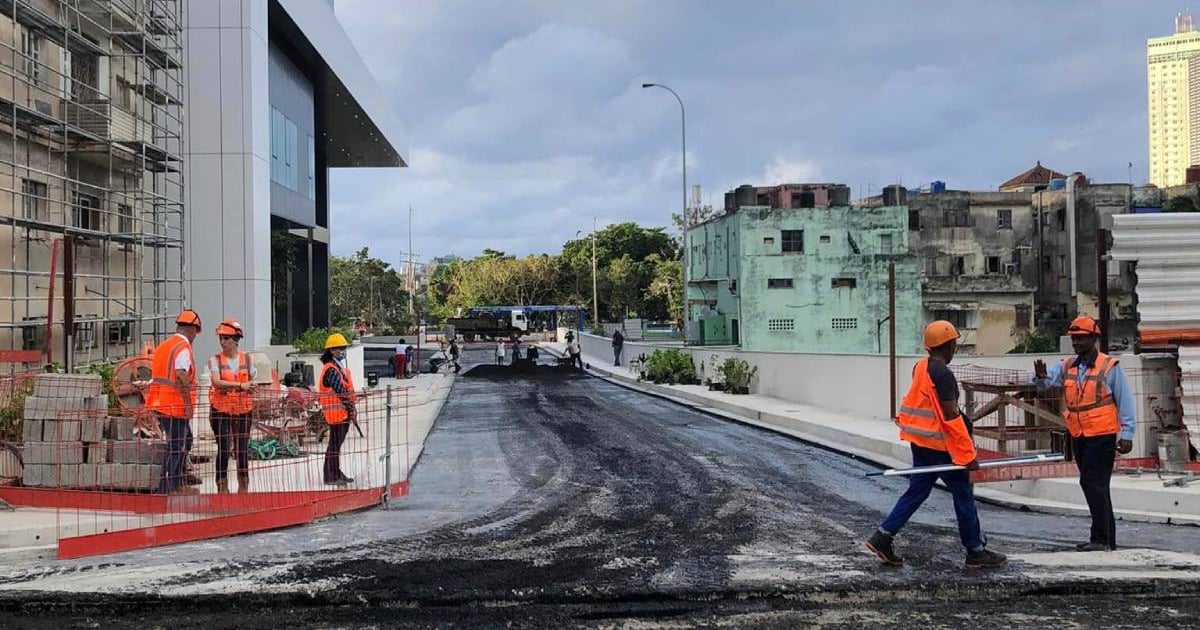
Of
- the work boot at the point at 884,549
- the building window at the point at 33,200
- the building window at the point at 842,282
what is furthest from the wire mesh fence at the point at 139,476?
the building window at the point at 842,282

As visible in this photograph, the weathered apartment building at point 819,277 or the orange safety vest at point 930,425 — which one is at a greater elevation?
the weathered apartment building at point 819,277

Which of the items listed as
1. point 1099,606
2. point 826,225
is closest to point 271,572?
point 1099,606

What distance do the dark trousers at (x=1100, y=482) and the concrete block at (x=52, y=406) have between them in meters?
7.98

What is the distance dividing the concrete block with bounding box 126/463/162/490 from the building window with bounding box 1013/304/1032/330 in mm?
58892

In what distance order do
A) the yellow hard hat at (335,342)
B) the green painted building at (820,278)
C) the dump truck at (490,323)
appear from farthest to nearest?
1. the dump truck at (490,323)
2. the green painted building at (820,278)
3. the yellow hard hat at (335,342)

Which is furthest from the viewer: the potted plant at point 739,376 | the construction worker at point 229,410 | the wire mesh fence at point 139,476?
the potted plant at point 739,376

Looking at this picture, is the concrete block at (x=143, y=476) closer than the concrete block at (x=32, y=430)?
Yes

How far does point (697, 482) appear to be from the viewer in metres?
10.9

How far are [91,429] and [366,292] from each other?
70.7m

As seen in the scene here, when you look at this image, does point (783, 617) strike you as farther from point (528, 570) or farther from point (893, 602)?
point (528, 570)

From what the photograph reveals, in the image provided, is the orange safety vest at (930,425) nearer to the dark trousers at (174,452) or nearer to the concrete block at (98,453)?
the dark trousers at (174,452)

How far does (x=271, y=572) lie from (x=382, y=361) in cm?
3983

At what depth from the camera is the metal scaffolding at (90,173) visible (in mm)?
15672

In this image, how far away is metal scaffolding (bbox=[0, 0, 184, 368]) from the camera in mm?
15672
